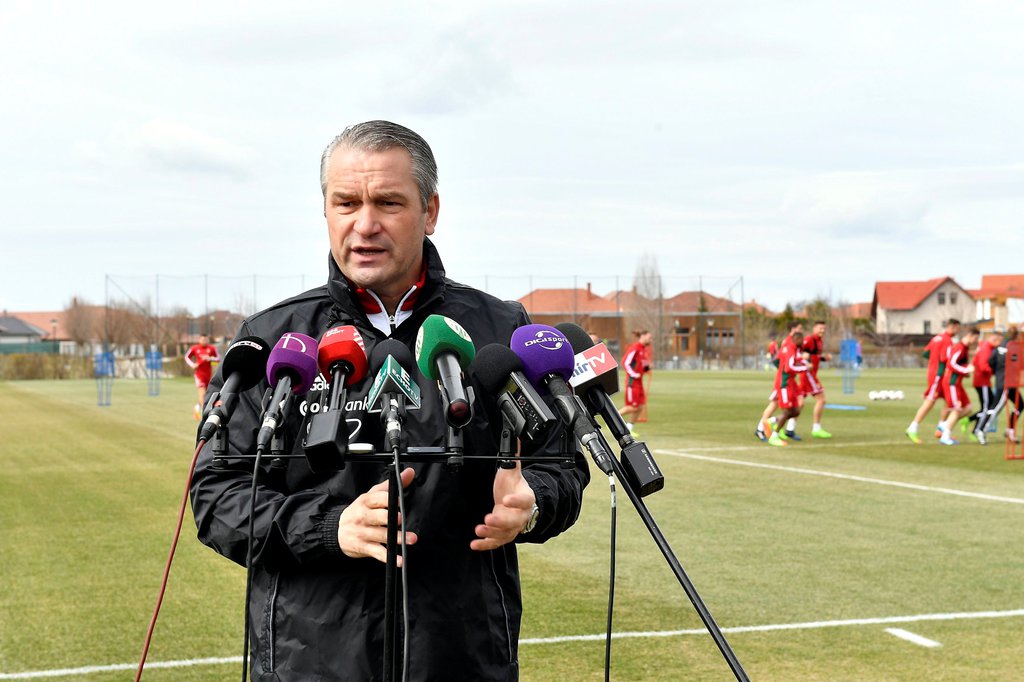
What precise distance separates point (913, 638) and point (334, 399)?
534 centimetres

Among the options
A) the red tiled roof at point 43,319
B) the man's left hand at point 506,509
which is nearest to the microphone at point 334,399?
the man's left hand at point 506,509

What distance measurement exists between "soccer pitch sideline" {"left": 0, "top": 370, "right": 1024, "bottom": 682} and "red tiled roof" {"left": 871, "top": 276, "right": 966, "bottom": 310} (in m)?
111

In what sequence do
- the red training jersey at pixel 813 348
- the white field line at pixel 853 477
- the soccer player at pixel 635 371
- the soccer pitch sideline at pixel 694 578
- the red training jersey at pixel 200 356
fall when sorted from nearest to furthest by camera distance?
the soccer pitch sideline at pixel 694 578 → the white field line at pixel 853 477 → the red training jersey at pixel 813 348 → the soccer player at pixel 635 371 → the red training jersey at pixel 200 356

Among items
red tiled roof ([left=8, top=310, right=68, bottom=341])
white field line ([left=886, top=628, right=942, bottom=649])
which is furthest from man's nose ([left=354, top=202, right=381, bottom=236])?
red tiled roof ([left=8, top=310, right=68, bottom=341])

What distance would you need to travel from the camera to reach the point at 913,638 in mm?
6477

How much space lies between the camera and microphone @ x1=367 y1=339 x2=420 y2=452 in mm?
1946

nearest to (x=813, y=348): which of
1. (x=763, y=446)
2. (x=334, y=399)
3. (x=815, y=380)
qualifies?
(x=815, y=380)

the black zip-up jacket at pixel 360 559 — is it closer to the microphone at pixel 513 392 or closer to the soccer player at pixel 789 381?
the microphone at pixel 513 392

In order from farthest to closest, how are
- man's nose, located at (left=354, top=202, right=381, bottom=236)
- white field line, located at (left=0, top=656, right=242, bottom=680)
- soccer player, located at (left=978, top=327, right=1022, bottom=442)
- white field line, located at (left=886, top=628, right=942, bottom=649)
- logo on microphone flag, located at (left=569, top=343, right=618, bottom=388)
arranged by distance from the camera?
soccer player, located at (left=978, top=327, right=1022, bottom=442) < white field line, located at (left=886, top=628, right=942, bottom=649) < white field line, located at (left=0, top=656, right=242, bottom=680) < man's nose, located at (left=354, top=202, right=381, bottom=236) < logo on microphone flag, located at (left=569, top=343, right=618, bottom=388)

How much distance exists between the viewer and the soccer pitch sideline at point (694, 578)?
6117 millimetres

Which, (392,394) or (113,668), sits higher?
(392,394)

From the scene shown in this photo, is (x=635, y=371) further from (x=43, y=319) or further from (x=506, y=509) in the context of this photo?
(x=43, y=319)

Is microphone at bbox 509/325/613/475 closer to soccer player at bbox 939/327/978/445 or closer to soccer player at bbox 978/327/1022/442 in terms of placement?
soccer player at bbox 978/327/1022/442

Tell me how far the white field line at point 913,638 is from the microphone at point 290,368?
519cm
